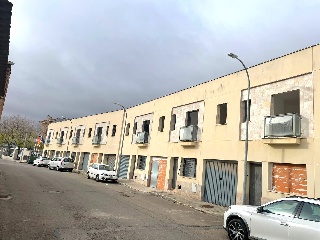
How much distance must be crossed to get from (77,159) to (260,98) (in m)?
33.6

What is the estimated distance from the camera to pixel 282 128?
13500mm

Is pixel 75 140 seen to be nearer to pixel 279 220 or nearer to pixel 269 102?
pixel 269 102

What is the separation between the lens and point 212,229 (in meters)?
10.5

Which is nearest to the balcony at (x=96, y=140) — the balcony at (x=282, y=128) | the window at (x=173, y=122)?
the window at (x=173, y=122)

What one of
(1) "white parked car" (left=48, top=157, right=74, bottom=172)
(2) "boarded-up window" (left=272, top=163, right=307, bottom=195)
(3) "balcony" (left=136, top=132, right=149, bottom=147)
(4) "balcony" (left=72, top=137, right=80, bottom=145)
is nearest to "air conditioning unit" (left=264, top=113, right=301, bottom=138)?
(2) "boarded-up window" (left=272, top=163, right=307, bottom=195)

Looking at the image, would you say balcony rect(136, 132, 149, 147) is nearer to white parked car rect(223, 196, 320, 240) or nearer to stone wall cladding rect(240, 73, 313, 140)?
stone wall cladding rect(240, 73, 313, 140)

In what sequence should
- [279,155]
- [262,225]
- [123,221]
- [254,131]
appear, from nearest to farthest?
[262,225], [123,221], [279,155], [254,131]

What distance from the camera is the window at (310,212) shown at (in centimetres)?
700

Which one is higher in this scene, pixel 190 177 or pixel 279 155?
pixel 279 155

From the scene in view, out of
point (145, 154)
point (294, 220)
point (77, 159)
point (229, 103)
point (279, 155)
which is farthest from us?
point (77, 159)

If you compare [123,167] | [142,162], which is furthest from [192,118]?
[123,167]

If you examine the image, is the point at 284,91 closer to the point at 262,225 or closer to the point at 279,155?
the point at 279,155

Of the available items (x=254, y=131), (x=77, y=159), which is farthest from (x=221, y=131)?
(x=77, y=159)

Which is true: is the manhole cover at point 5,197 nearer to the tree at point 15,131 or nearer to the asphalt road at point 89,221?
Answer: the asphalt road at point 89,221
